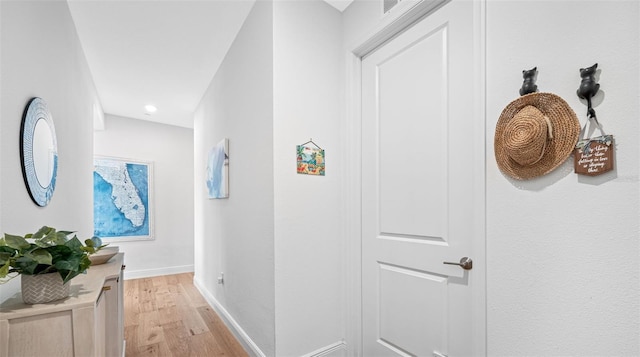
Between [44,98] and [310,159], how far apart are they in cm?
150

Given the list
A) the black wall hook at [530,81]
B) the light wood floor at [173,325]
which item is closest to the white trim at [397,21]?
the black wall hook at [530,81]

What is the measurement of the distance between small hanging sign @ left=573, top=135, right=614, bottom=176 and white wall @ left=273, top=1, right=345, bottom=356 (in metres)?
1.29

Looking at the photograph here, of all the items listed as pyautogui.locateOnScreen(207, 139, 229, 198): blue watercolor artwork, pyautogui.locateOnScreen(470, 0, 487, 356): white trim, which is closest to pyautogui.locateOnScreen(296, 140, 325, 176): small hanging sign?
pyautogui.locateOnScreen(470, 0, 487, 356): white trim

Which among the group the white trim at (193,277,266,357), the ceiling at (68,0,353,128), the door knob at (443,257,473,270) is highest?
the ceiling at (68,0,353,128)

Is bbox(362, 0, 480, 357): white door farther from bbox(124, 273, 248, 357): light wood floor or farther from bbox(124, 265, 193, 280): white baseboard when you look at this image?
bbox(124, 265, 193, 280): white baseboard

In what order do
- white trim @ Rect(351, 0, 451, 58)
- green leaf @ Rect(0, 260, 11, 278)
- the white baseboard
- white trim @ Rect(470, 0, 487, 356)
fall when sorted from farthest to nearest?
the white baseboard, white trim @ Rect(351, 0, 451, 58), white trim @ Rect(470, 0, 487, 356), green leaf @ Rect(0, 260, 11, 278)

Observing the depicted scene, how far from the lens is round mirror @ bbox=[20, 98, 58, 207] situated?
1.33 metres

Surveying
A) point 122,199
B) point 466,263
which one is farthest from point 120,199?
point 466,263

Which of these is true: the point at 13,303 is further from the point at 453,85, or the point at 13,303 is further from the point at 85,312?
the point at 453,85

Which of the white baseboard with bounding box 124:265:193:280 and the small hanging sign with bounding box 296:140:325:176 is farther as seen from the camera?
the white baseboard with bounding box 124:265:193:280

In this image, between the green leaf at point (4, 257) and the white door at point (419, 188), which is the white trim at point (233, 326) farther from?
the green leaf at point (4, 257)

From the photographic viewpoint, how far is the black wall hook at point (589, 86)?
39.6 inches

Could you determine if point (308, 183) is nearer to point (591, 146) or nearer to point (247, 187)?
point (247, 187)

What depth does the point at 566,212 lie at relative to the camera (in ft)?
3.52
